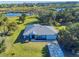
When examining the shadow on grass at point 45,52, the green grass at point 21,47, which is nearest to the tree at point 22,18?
the green grass at point 21,47

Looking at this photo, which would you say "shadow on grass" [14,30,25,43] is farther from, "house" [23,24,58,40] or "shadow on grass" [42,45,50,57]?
"shadow on grass" [42,45,50,57]

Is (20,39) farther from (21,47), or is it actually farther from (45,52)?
(45,52)

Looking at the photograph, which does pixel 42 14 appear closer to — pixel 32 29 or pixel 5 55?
pixel 32 29

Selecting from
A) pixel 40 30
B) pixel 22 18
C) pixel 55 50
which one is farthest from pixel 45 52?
pixel 22 18

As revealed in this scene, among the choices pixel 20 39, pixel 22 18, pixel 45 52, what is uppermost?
pixel 22 18

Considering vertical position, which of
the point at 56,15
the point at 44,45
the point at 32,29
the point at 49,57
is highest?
the point at 56,15

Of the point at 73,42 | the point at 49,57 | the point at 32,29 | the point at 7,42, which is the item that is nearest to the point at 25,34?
the point at 32,29
